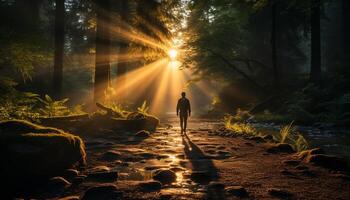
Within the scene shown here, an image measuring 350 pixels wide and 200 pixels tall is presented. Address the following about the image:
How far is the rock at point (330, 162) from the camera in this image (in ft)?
21.2

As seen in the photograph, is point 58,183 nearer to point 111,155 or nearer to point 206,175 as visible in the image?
point 206,175

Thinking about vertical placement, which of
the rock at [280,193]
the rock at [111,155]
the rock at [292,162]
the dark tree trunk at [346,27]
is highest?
the dark tree trunk at [346,27]

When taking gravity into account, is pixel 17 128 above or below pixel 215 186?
above

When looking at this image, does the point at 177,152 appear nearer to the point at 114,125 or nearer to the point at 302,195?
the point at 302,195

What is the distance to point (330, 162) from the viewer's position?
6598 mm

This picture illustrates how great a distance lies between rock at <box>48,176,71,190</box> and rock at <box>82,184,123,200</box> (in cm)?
69

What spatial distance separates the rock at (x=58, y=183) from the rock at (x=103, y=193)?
2.26ft

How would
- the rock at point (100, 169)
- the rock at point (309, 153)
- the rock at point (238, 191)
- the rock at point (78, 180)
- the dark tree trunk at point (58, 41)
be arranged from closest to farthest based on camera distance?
1. the rock at point (238, 191)
2. the rock at point (78, 180)
3. the rock at point (100, 169)
4. the rock at point (309, 153)
5. the dark tree trunk at point (58, 41)

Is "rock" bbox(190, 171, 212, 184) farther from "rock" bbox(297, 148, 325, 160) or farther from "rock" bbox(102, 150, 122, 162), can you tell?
"rock" bbox(297, 148, 325, 160)

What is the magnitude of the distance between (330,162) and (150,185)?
11.4ft

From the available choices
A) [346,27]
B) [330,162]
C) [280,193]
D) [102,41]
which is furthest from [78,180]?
[346,27]

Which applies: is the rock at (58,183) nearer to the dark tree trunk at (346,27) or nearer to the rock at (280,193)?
the rock at (280,193)

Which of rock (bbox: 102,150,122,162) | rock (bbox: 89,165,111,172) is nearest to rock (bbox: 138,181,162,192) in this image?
rock (bbox: 89,165,111,172)

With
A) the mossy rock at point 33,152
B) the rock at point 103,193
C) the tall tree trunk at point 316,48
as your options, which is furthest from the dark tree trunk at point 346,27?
the rock at point 103,193
